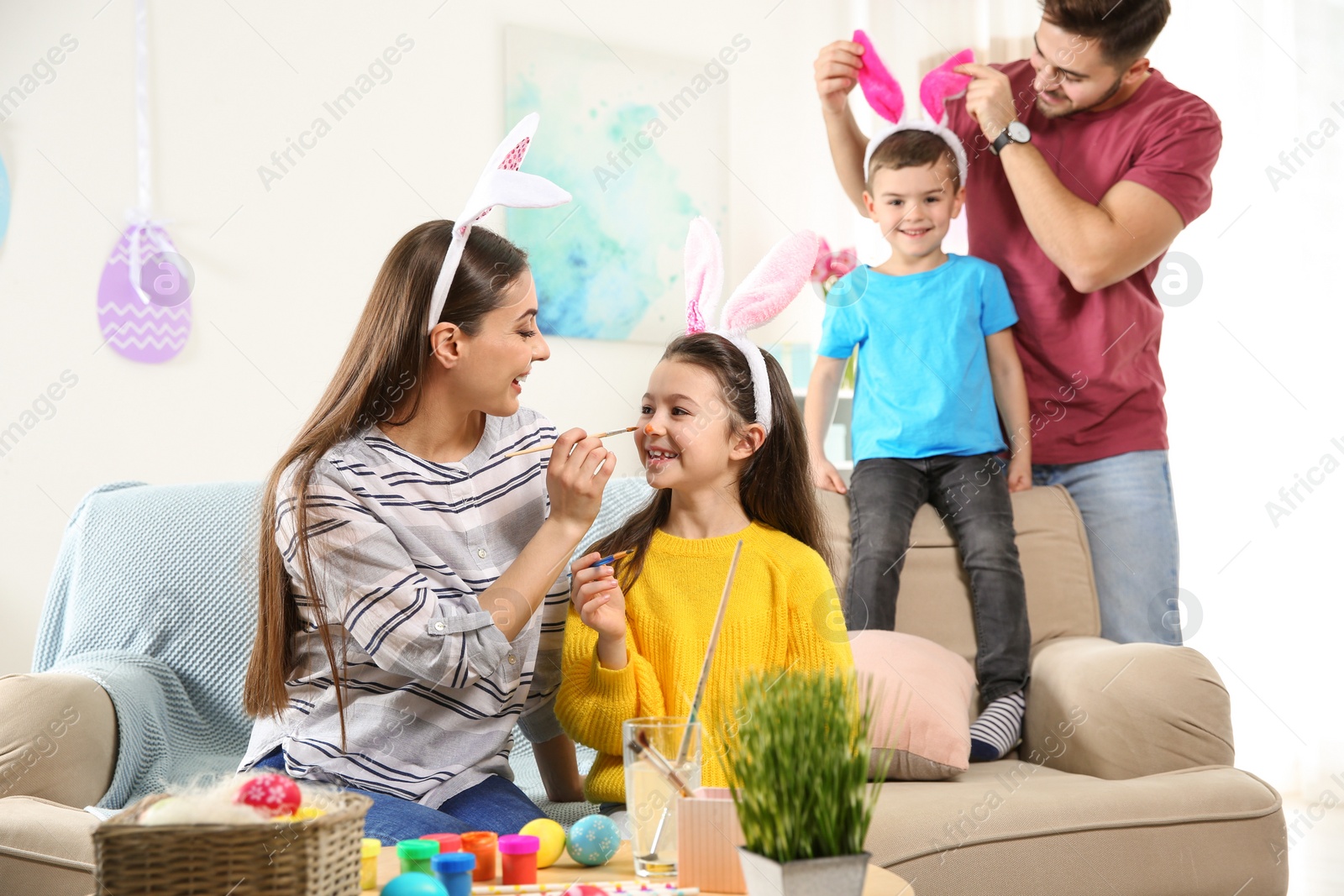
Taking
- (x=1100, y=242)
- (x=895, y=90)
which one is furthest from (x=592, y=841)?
(x=895, y=90)

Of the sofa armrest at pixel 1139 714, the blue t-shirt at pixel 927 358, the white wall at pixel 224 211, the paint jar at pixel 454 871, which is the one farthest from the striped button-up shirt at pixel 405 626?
the white wall at pixel 224 211

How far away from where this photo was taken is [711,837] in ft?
2.83

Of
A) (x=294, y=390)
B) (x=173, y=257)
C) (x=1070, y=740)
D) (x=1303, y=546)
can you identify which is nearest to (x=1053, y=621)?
(x=1070, y=740)

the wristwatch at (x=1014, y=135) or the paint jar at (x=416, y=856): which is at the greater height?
the wristwatch at (x=1014, y=135)

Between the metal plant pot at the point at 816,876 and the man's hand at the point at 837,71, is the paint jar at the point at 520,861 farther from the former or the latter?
the man's hand at the point at 837,71

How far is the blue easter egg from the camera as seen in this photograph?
2.52 ft

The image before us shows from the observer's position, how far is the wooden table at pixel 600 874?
0.86 meters

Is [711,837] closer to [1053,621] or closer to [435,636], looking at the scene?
[435,636]

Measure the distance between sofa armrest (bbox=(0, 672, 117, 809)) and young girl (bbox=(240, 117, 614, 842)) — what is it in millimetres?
267

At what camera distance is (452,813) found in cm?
130

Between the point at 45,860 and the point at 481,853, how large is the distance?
59 centimetres

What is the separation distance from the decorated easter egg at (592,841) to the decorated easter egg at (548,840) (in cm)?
2

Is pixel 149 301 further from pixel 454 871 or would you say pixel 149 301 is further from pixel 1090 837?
pixel 1090 837

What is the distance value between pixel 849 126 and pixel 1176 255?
1122 mm
